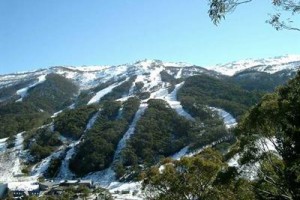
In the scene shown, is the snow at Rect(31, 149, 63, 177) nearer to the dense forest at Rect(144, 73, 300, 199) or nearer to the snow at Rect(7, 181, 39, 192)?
the snow at Rect(7, 181, 39, 192)

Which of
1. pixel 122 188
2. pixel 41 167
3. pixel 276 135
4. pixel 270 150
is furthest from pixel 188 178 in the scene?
pixel 41 167

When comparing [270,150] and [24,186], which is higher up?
[270,150]

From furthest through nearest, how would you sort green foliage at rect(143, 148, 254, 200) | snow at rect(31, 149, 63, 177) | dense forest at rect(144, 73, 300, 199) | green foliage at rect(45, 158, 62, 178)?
snow at rect(31, 149, 63, 177)
green foliage at rect(45, 158, 62, 178)
green foliage at rect(143, 148, 254, 200)
dense forest at rect(144, 73, 300, 199)

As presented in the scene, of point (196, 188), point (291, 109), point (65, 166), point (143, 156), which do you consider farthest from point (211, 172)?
point (65, 166)

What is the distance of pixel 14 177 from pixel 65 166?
67.3ft

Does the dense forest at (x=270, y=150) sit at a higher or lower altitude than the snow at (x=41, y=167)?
higher

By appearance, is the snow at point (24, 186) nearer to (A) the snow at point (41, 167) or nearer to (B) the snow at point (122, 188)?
(A) the snow at point (41, 167)

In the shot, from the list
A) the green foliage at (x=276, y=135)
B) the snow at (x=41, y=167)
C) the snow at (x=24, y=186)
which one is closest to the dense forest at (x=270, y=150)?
the green foliage at (x=276, y=135)

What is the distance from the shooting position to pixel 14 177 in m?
187

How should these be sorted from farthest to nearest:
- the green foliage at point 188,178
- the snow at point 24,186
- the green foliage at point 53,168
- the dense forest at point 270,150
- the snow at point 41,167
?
the snow at point 41,167, the green foliage at point 53,168, the snow at point 24,186, the green foliage at point 188,178, the dense forest at point 270,150

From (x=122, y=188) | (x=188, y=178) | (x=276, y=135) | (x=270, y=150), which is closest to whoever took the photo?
(x=276, y=135)

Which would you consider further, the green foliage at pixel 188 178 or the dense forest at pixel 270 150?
the green foliage at pixel 188 178

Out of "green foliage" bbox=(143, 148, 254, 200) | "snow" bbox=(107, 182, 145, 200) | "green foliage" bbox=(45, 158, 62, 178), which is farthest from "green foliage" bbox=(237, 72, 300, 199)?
"green foliage" bbox=(45, 158, 62, 178)

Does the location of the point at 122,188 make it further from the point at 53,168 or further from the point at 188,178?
the point at 188,178
